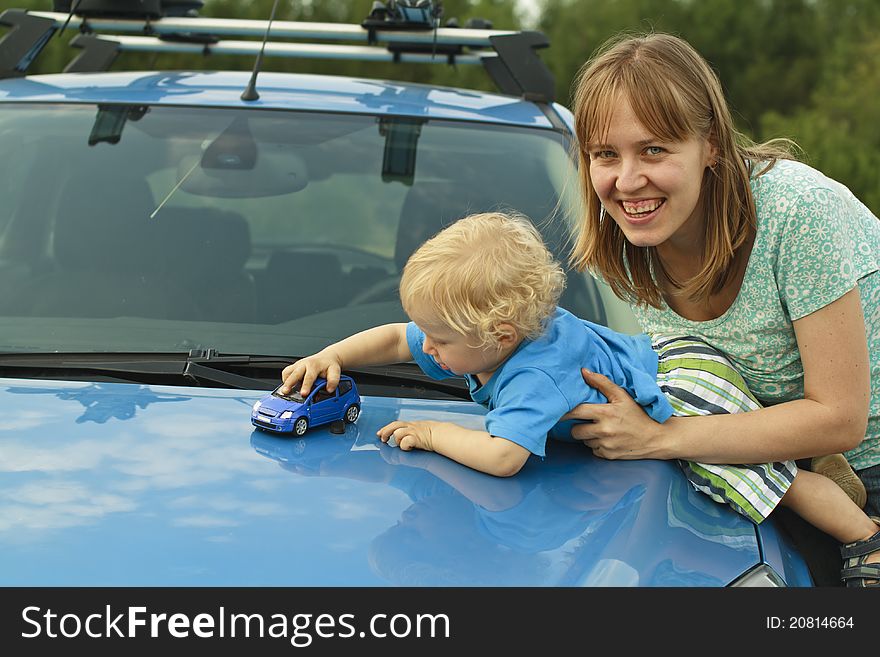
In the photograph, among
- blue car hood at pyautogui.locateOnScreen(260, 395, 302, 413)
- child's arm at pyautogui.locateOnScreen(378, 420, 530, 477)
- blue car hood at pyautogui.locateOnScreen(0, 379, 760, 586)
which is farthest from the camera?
blue car hood at pyautogui.locateOnScreen(260, 395, 302, 413)

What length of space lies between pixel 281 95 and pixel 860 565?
197 cm

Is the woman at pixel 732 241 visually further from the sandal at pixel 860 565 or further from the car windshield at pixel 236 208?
the car windshield at pixel 236 208

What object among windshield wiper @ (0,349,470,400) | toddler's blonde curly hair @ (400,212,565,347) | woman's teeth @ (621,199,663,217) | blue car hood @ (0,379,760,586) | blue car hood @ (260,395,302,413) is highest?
woman's teeth @ (621,199,663,217)

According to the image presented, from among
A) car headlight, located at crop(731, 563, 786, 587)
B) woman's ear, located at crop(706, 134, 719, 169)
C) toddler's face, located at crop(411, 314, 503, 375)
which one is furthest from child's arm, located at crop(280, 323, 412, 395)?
car headlight, located at crop(731, 563, 786, 587)

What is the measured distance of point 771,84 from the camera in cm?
2661

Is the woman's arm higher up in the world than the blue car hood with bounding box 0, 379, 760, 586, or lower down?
higher up

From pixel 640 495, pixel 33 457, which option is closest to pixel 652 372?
pixel 640 495

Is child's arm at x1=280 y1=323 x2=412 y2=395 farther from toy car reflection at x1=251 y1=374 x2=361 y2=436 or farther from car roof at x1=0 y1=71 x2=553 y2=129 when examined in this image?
car roof at x1=0 y1=71 x2=553 y2=129

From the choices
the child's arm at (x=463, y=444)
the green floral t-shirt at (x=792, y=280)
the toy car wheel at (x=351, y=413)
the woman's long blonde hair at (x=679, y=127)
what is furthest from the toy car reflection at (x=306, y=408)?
the green floral t-shirt at (x=792, y=280)

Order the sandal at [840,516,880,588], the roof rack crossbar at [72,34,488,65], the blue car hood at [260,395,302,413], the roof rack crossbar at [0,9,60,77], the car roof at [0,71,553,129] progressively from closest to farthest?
Result: the blue car hood at [260,395,302,413] < the sandal at [840,516,880,588] < the car roof at [0,71,553,129] < the roof rack crossbar at [0,9,60,77] < the roof rack crossbar at [72,34,488,65]

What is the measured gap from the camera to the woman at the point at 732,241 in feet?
6.60

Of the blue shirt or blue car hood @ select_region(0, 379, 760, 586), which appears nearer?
blue car hood @ select_region(0, 379, 760, 586)

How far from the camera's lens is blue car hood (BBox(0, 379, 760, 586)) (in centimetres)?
151

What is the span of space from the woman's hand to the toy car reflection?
0.42 metres
